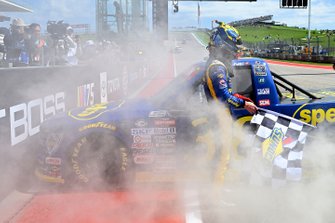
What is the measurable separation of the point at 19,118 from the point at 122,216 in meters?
1.60

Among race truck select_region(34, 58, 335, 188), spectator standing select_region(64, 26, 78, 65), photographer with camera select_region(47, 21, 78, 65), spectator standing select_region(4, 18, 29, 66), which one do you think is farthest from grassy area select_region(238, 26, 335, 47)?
race truck select_region(34, 58, 335, 188)

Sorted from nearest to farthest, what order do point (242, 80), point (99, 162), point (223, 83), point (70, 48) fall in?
1. point (223, 83)
2. point (99, 162)
3. point (242, 80)
4. point (70, 48)

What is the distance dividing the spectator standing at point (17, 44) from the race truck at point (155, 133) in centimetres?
357

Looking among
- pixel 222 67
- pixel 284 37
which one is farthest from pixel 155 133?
pixel 284 37

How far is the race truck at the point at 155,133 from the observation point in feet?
13.4

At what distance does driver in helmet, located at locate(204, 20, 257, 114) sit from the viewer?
3561 millimetres

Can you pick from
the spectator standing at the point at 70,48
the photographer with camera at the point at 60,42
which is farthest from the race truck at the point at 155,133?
the spectator standing at the point at 70,48

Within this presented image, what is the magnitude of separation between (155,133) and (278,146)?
1.19 m

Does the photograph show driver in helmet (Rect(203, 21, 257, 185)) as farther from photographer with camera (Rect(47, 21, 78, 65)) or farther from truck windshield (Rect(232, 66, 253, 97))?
photographer with camera (Rect(47, 21, 78, 65))

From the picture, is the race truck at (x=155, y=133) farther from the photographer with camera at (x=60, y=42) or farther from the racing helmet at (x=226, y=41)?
the photographer with camera at (x=60, y=42)

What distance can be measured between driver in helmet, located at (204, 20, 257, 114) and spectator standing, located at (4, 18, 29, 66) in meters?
4.76

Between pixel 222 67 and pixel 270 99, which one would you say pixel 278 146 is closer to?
pixel 270 99

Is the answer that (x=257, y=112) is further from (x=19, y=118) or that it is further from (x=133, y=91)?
(x=133, y=91)

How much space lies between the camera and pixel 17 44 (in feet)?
24.9
